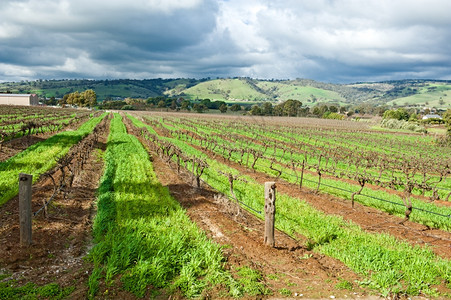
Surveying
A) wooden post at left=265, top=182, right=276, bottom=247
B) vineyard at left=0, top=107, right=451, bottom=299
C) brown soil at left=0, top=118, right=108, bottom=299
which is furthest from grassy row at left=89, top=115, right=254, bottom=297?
wooden post at left=265, top=182, right=276, bottom=247

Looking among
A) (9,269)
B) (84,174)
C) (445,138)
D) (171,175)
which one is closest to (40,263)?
(9,269)

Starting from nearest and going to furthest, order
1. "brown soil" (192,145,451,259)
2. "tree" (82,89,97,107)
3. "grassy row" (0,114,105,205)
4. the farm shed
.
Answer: "brown soil" (192,145,451,259) < "grassy row" (0,114,105,205) < the farm shed < "tree" (82,89,97,107)

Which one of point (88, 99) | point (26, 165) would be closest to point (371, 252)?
point (26, 165)

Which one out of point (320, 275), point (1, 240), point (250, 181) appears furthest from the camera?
point (250, 181)

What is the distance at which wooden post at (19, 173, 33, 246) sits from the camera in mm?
7176

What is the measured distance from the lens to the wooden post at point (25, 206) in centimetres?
718

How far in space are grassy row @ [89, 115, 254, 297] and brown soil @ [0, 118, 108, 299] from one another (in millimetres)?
383

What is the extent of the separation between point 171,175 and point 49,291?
11781 mm

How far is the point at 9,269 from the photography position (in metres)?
6.58

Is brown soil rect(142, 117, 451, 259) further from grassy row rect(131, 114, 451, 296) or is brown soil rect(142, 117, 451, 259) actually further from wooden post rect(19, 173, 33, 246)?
wooden post rect(19, 173, 33, 246)

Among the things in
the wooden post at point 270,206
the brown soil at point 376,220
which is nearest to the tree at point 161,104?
the brown soil at point 376,220

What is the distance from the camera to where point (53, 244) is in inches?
A: 311

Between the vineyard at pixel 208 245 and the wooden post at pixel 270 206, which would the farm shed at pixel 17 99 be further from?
the wooden post at pixel 270 206

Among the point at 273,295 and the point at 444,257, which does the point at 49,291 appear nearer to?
the point at 273,295
